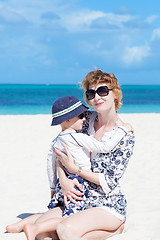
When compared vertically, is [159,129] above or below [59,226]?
above

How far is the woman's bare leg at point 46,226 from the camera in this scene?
347 cm

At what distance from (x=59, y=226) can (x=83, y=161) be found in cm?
66

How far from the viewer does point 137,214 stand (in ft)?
16.1

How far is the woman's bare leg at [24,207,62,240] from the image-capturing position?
3.47m

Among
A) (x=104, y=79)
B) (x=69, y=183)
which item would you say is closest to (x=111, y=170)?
(x=69, y=183)

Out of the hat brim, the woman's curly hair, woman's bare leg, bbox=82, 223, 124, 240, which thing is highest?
the woman's curly hair

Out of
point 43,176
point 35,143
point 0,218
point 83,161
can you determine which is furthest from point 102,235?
point 35,143

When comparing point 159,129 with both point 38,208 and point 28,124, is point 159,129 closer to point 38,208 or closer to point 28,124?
point 28,124

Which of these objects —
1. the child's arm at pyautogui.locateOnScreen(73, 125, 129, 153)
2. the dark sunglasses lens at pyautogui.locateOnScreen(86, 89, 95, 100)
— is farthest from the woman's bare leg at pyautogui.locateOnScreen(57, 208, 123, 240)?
the dark sunglasses lens at pyautogui.locateOnScreen(86, 89, 95, 100)

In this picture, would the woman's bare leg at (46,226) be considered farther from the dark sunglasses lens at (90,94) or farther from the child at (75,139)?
the dark sunglasses lens at (90,94)

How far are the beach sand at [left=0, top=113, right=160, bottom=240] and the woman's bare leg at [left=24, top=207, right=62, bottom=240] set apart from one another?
1.52ft

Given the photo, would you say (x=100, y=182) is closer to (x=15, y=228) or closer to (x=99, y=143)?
(x=99, y=143)

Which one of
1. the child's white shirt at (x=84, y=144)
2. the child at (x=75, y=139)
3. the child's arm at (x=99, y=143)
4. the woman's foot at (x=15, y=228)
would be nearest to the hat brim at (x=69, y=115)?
the child at (x=75, y=139)

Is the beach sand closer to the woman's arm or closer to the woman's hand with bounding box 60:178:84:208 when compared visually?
the woman's hand with bounding box 60:178:84:208
